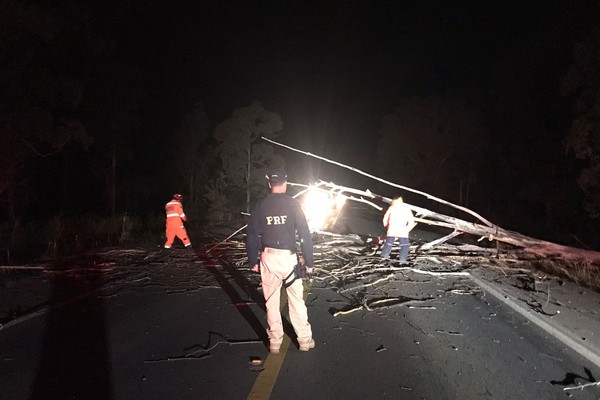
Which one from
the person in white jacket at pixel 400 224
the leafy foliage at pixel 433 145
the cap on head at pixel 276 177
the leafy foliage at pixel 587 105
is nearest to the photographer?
the cap on head at pixel 276 177

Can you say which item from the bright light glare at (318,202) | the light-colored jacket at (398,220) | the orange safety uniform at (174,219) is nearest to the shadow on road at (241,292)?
the orange safety uniform at (174,219)

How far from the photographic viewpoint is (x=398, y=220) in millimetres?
10945

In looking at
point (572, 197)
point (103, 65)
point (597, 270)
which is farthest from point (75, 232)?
point (572, 197)

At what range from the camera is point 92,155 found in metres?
27.3

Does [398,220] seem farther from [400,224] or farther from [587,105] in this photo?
[587,105]

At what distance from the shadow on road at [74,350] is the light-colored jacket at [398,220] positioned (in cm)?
667

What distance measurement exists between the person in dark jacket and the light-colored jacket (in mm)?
6214

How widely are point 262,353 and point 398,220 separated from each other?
6.66 metres

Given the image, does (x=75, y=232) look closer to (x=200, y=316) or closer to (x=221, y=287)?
(x=221, y=287)

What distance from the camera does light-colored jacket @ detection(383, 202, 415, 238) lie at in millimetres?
10953

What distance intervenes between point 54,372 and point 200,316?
2.21 meters

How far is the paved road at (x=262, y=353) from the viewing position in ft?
13.9

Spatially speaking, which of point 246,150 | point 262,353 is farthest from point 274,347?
point 246,150

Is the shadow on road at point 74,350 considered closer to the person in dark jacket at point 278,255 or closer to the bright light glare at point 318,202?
the person in dark jacket at point 278,255
